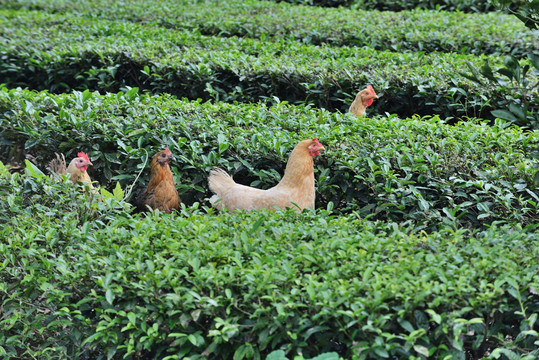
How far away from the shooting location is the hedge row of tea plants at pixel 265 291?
266 centimetres

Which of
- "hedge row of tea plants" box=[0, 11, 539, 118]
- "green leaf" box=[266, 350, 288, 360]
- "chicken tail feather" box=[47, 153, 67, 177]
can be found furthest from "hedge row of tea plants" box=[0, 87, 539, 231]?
"green leaf" box=[266, 350, 288, 360]

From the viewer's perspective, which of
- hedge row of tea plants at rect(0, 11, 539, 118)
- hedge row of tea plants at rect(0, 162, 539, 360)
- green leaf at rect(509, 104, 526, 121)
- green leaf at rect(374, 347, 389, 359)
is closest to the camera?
green leaf at rect(374, 347, 389, 359)

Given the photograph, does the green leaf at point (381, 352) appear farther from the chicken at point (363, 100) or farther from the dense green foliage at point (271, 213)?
the chicken at point (363, 100)

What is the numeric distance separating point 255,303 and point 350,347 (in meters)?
0.45

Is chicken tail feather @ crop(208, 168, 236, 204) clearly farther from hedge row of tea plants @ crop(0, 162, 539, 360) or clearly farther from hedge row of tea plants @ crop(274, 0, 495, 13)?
hedge row of tea plants @ crop(274, 0, 495, 13)

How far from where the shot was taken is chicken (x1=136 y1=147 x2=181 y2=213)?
14.5ft

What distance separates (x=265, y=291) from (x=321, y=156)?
191 cm

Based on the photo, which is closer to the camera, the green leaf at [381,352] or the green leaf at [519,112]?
the green leaf at [381,352]

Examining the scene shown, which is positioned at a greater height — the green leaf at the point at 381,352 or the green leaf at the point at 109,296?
the green leaf at the point at 381,352

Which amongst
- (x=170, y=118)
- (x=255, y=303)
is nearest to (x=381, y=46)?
(x=170, y=118)

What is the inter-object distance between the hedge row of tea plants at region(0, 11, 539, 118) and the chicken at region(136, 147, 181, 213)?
2022 mm

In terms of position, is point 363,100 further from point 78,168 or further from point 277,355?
point 277,355

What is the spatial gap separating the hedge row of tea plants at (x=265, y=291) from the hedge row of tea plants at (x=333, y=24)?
16.7ft

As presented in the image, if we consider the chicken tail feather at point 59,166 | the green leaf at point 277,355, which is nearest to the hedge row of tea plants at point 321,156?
the chicken tail feather at point 59,166
